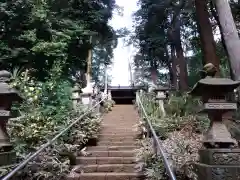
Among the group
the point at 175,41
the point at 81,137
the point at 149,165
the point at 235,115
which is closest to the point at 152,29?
the point at 175,41

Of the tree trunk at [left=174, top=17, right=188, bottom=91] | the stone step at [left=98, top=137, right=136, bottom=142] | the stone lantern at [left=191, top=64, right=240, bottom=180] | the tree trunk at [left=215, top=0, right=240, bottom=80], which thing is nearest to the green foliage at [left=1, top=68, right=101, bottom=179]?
the stone step at [left=98, top=137, right=136, bottom=142]

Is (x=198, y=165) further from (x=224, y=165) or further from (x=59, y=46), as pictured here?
(x=59, y=46)

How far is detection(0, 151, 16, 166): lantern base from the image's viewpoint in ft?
14.0

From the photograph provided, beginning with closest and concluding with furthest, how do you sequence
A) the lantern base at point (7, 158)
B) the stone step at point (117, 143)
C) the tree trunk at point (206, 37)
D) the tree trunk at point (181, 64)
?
the lantern base at point (7, 158) < the stone step at point (117, 143) < the tree trunk at point (206, 37) < the tree trunk at point (181, 64)

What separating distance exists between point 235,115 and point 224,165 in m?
4.68

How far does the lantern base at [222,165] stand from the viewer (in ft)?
13.3

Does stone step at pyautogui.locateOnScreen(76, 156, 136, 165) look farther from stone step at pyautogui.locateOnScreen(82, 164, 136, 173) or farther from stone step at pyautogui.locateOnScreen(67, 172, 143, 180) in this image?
stone step at pyautogui.locateOnScreen(67, 172, 143, 180)

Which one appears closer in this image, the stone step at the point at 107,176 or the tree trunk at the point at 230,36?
the stone step at the point at 107,176

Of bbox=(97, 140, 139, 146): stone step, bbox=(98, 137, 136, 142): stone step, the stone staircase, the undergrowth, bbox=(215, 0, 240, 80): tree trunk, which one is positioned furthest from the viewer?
bbox=(98, 137, 136, 142): stone step

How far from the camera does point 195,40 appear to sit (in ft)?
55.8

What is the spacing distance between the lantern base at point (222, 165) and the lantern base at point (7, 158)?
285 centimetres

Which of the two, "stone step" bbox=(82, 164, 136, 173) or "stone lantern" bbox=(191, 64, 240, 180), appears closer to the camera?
"stone lantern" bbox=(191, 64, 240, 180)

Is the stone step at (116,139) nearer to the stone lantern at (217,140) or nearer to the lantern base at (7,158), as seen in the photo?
the stone lantern at (217,140)

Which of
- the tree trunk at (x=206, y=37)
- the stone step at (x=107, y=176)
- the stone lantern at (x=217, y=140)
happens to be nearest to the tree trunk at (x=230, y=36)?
the tree trunk at (x=206, y=37)
